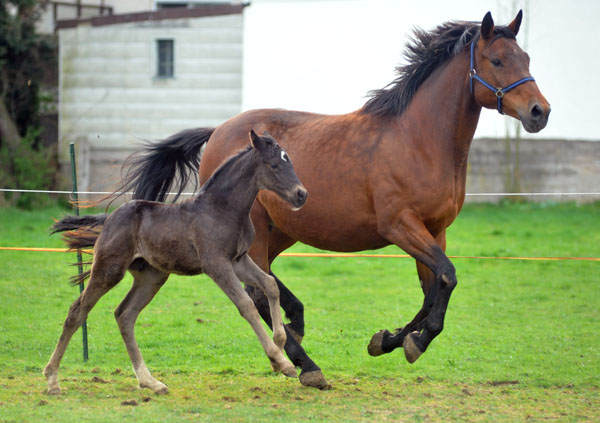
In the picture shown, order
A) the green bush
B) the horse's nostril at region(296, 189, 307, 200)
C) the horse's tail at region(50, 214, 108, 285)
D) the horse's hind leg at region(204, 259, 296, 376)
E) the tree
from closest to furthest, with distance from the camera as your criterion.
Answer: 1. the horse's hind leg at region(204, 259, 296, 376)
2. the horse's nostril at region(296, 189, 307, 200)
3. the horse's tail at region(50, 214, 108, 285)
4. the green bush
5. the tree

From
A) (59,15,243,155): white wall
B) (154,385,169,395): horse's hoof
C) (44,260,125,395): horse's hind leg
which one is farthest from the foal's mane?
(59,15,243,155): white wall

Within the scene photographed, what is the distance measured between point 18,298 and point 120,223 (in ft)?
16.4

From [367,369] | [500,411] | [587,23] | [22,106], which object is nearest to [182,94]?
[22,106]

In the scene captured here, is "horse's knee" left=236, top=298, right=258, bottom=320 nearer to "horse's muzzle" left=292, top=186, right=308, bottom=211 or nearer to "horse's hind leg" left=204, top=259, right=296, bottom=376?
"horse's hind leg" left=204, top=259, right=296, bottom=376

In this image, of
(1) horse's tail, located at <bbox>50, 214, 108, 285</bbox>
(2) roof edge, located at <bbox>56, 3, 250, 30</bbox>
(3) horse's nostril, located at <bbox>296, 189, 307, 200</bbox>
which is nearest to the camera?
(3) horse's nostril, located at <bbox>296, 189, 307, 200</bbox>

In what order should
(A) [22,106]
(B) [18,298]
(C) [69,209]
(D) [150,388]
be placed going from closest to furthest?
(D) [150,388], (B) [18,298], (C) [69,209], (A) [22,106]

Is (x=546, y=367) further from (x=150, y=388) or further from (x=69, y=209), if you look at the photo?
(x=69, y=209)

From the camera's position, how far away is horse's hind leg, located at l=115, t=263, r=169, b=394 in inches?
221

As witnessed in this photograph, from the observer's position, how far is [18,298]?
9.74 m

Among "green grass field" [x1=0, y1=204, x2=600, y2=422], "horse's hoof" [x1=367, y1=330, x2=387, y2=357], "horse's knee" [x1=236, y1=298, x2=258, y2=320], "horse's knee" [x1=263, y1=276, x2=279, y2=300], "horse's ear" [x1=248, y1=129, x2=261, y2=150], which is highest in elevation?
"horse's ear" [x1=248, y1=129, x2=261, y2=150]

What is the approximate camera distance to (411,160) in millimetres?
5727

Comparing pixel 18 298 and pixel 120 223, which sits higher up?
pixel 120 223

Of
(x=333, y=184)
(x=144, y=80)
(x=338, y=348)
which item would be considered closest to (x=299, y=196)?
(x=333, y=184)

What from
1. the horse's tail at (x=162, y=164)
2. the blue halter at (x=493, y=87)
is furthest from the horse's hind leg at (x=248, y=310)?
the blue halter at (x=493, y=87)
